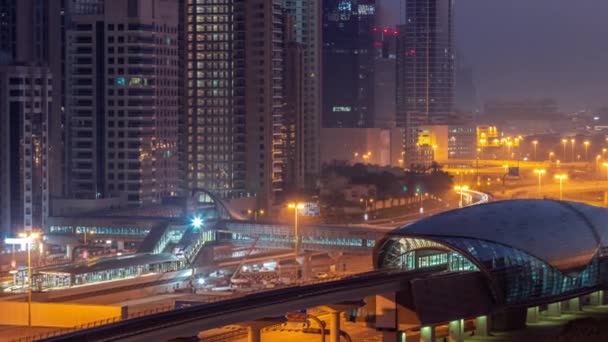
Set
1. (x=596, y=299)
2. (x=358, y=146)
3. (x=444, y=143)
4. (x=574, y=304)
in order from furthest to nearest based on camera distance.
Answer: (x=444, y=143) < (x=358, y=146) < (x=596, y=299) < (x=574, y=304)

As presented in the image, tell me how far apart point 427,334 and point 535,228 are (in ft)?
26.1

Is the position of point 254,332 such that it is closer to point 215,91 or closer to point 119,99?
point 119,99

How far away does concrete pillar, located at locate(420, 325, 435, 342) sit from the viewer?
1486 inches

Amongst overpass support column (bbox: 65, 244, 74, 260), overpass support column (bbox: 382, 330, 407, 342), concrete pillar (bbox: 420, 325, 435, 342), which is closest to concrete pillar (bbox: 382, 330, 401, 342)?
overpass support column (bbox: 382, 330, 407, 342)

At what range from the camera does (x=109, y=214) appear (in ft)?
202

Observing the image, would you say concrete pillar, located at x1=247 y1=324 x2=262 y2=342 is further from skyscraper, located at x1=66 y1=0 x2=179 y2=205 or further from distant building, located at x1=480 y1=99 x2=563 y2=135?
distant building, located at x1=480 y1=99 x2=563 y2=135

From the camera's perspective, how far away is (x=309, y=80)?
8781 centimetres

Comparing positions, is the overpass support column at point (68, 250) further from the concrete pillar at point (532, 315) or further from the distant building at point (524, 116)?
the distant building at point (524, 116)

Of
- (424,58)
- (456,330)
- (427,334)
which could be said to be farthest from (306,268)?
(424,58)

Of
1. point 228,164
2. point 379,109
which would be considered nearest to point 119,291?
point 228,164

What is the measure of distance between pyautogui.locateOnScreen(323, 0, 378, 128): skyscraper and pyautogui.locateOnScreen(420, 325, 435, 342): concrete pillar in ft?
265

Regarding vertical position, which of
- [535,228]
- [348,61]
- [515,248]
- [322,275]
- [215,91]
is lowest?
[322,275]

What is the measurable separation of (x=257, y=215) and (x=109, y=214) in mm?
10151

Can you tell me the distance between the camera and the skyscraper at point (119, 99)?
6650cm
